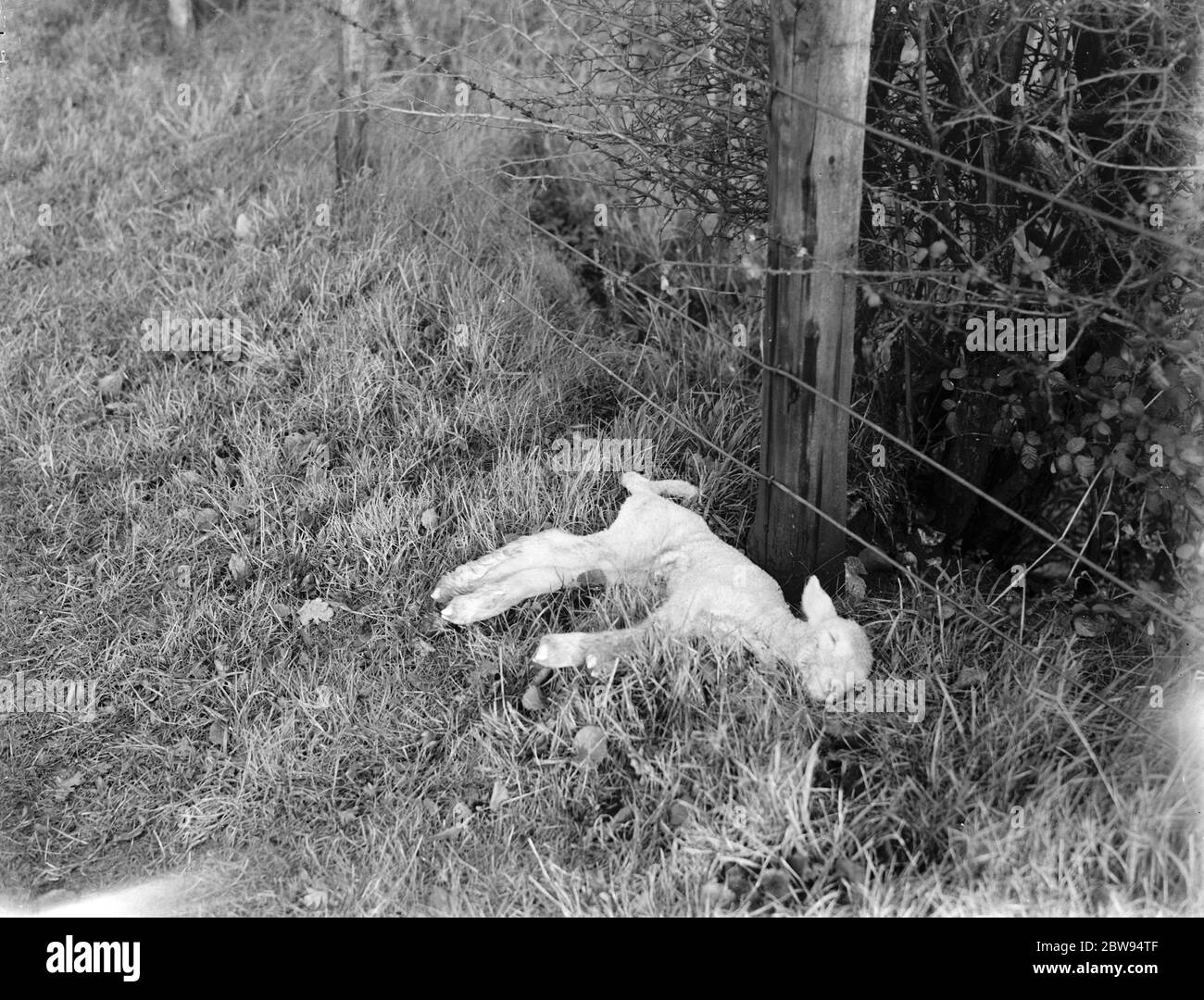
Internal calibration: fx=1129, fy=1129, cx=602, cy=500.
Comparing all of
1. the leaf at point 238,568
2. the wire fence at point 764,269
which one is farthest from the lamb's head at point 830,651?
the leaf at point 238,568

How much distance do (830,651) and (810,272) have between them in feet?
3.33

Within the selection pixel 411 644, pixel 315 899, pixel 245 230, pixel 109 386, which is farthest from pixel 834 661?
pixel 245 230

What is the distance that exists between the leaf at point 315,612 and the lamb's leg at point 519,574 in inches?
13.1

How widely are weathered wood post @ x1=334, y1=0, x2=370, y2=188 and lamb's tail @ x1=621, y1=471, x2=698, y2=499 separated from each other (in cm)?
220

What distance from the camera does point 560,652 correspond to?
3.08 m

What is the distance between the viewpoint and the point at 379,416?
4047 mm

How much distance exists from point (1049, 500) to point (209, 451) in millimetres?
2830

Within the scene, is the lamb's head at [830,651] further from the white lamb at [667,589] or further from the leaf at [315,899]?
the leaf at [315,899]

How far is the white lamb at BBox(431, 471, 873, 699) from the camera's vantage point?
3.04 m

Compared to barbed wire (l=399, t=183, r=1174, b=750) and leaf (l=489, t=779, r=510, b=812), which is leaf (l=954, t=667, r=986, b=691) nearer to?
barbed wire (l=399, t=183, r=1174, b=750)

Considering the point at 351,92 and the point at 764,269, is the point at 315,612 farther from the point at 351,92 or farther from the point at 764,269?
the point at 351,92

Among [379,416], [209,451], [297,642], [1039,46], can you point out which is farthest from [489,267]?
[1039,46]
